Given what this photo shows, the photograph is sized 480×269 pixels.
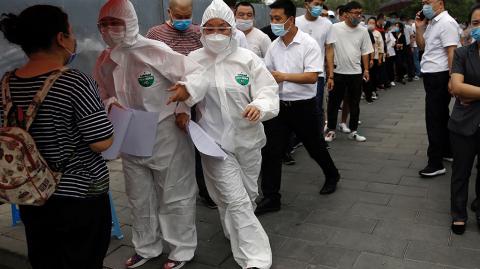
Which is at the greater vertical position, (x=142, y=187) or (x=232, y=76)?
(x=232, y=76)

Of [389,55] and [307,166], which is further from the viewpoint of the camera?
[389,55]

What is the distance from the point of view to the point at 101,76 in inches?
123

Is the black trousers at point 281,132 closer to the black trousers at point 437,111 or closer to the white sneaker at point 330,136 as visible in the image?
the black trousers at point 437,111

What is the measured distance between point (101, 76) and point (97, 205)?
1.16 metres

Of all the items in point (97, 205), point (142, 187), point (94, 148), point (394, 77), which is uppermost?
point (94, 148)

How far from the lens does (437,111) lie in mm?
4777

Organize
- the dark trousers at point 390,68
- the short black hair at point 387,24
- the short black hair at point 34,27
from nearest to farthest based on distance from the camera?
the short black hair at point 34,27 < the short black hair at point 387,24 < the dark trousers at point 390,68

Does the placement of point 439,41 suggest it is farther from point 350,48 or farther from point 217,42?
point 217,42

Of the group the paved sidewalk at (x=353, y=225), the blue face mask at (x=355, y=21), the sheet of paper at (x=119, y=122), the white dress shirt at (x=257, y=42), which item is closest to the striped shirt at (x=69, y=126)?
the sheet of paper at (x=119, y=122)

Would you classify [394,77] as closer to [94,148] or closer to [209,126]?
[209,126]

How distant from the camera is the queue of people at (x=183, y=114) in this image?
2.08m

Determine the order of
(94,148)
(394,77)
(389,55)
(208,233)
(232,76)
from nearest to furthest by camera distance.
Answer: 1. (94,148)
2. (232,76)
3. (208,233)
4. (389,55)
5. (394,77)

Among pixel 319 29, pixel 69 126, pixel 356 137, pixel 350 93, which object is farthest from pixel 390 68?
pixel 69 126

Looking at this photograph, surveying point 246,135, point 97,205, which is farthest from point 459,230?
point 97,205
